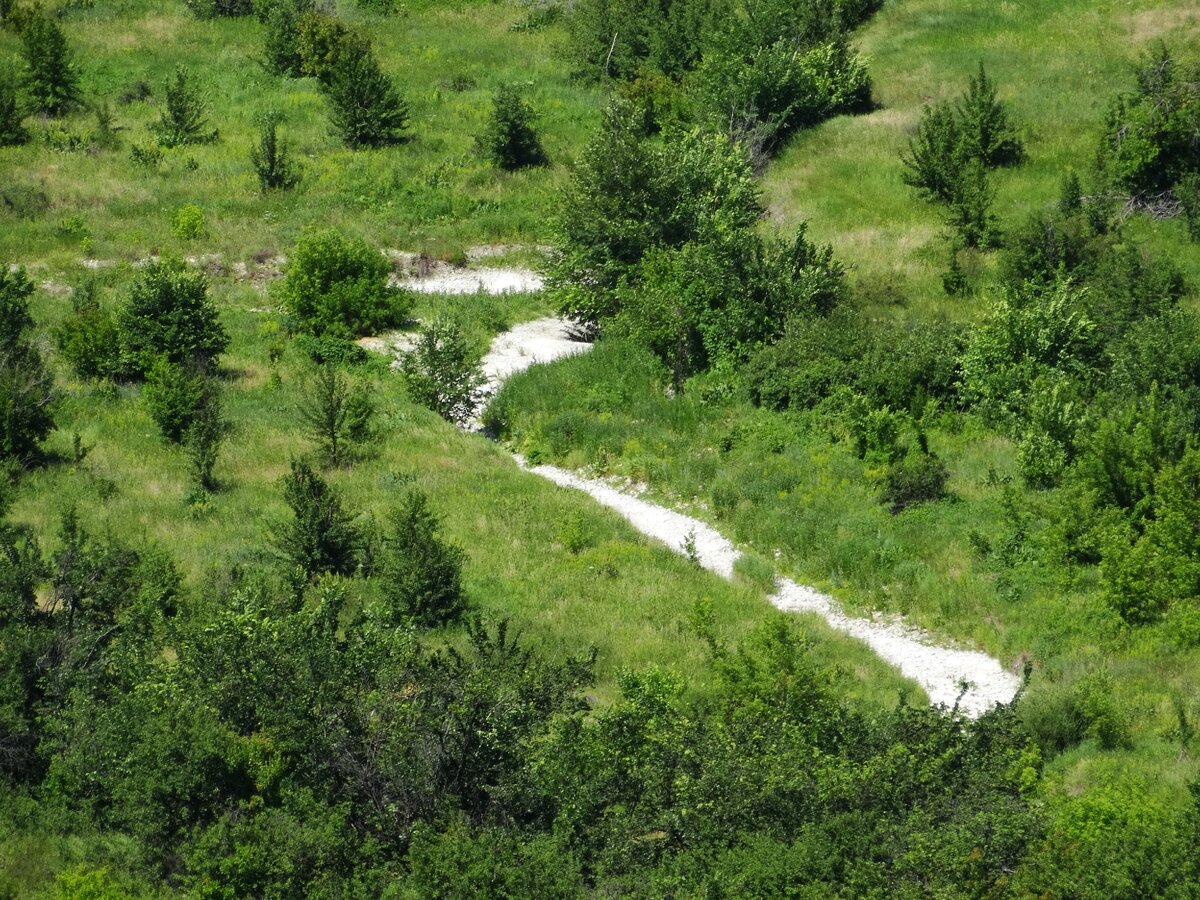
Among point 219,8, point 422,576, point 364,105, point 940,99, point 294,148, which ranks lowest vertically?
point 422,576

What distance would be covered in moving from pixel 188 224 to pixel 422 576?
23.3m

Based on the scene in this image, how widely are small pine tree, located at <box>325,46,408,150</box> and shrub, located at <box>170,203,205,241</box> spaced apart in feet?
24.0

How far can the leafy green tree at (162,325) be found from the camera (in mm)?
35594

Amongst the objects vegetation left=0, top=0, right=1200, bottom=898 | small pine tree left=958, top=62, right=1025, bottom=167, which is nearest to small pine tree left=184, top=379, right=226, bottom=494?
vegetation left=0, top=0, right=1200, bottom=898

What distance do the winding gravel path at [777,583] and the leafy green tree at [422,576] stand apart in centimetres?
521

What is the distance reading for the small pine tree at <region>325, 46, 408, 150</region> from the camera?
165 feet

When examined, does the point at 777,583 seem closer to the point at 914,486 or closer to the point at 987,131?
the point at 914,486

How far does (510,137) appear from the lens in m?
49.8

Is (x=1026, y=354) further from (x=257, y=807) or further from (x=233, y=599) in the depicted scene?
(x=257, y=807)

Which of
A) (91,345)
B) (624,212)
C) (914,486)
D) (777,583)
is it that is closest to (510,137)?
(624,212)

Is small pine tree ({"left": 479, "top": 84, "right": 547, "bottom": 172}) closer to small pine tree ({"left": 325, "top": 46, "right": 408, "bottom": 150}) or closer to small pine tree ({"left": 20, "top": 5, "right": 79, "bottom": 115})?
small pine tree ({"left": 325, "top": 46, "right": 408, "bottom": 150})

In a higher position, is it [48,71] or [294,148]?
[48,71]

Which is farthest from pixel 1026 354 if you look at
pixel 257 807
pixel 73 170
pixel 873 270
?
pixel 73 170

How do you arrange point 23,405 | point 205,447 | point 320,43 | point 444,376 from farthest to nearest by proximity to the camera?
point 320,43 < point 444,376 < point 23,405 < point 205,447
